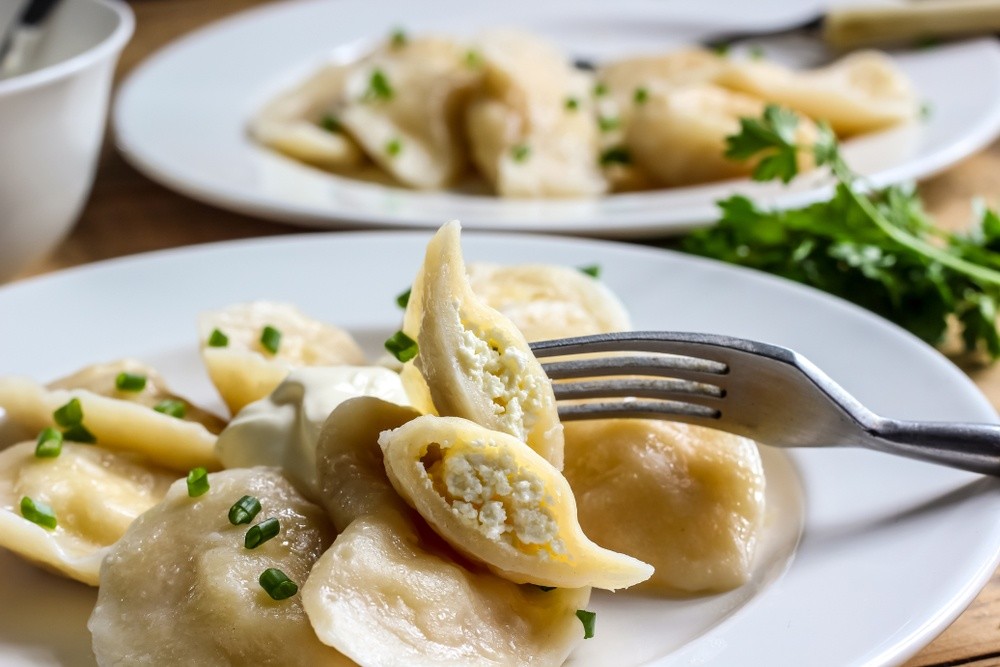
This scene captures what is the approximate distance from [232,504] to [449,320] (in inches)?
19.5

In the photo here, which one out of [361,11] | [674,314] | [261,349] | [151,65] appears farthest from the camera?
[361,11]

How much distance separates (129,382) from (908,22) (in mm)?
4250

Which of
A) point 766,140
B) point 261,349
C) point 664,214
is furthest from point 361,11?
point 261,349

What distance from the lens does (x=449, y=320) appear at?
77.9 inches

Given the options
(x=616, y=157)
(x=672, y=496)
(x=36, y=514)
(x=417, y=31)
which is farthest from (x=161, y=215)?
(x=672, y=496)

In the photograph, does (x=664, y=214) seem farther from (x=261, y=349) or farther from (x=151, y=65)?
(x=151, y=65)

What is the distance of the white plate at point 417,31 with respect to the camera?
12.4 ft

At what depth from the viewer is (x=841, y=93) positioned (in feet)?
14.9

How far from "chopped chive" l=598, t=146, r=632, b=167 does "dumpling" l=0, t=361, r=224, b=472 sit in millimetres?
2248

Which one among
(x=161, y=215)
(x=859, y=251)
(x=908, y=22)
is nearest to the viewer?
(x=859, y=251)

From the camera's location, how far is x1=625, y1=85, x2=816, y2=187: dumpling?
4.18 metres

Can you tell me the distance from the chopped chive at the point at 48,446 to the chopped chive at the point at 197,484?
409 millimetres

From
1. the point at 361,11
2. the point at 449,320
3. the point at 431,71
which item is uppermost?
the point at 449,320

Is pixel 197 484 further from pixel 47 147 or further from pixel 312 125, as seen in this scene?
pixel 312 125
